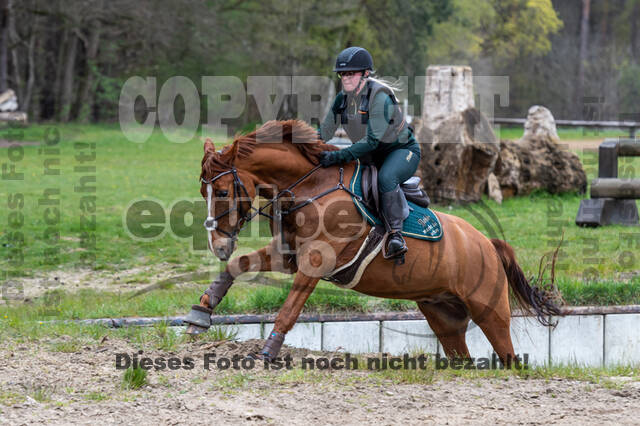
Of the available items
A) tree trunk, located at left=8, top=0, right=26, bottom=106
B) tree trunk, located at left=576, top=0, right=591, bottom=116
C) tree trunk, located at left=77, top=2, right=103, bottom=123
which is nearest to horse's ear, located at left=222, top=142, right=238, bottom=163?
tree trunk, located at left=8, top=0, right=26, bottom=106

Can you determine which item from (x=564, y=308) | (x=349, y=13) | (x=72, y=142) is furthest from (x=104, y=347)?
(x=349, y=13)

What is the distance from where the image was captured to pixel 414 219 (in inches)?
214

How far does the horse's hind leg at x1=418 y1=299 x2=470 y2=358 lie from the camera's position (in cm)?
619

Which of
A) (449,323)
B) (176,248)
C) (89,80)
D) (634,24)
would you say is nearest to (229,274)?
(449,323)

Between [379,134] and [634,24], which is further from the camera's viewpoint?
[634,24]

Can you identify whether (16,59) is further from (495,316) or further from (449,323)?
(495,316)

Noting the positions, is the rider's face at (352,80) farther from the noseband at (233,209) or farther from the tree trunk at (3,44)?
the tree trunk at (3,44)

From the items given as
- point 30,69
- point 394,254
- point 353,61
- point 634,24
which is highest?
point 634,24

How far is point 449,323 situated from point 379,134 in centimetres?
197

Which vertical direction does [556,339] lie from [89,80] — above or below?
below

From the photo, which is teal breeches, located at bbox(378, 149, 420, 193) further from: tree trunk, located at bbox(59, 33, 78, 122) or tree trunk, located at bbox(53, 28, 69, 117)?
tree trunk, located at bbox(53, 28, 69, 117)

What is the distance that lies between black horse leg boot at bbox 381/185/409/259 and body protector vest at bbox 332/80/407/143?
41cm

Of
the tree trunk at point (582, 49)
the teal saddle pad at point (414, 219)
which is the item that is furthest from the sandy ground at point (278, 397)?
the tree trunk at point (582, 49)

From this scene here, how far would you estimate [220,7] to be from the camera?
33.5 m
